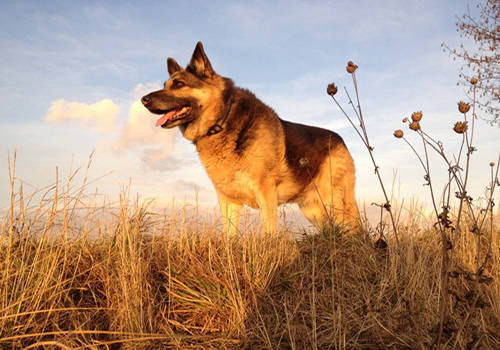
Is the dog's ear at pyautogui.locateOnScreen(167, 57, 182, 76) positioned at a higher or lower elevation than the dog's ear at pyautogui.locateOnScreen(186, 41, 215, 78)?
higher

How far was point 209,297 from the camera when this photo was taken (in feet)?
9.69

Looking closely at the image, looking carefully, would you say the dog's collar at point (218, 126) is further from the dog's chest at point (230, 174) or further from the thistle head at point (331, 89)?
the thistle head at point (331, 89)

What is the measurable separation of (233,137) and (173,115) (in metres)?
0.93

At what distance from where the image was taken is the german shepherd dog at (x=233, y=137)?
5500 millimetres

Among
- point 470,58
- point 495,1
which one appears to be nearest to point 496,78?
point 470,58

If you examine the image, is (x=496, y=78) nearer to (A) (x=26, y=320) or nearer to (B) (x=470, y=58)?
(B) (x=470, y=58)

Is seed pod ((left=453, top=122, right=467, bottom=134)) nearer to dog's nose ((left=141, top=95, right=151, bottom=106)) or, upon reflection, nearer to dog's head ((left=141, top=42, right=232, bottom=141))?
dog's head ((left=141, top=42, right=232, bottom=141))

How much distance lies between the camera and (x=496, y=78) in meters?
10.6

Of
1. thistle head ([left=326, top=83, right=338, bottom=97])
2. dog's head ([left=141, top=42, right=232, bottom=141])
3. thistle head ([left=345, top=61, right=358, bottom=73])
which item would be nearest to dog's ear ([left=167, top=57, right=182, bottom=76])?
dog's head ([left=141, top=42, right=232, bottom=141])

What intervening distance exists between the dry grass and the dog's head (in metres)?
1.92

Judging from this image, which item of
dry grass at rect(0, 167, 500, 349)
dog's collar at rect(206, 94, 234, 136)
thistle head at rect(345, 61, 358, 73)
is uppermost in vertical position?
dog's collar at rect(206, 94, 234, 136)

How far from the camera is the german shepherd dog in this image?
5.50 metres

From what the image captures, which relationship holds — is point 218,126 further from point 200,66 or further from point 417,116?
point 417,116

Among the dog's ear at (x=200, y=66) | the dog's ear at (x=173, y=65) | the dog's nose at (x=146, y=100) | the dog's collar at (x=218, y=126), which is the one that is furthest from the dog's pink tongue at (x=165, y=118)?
the dog's ear at (x=173, y=65)
